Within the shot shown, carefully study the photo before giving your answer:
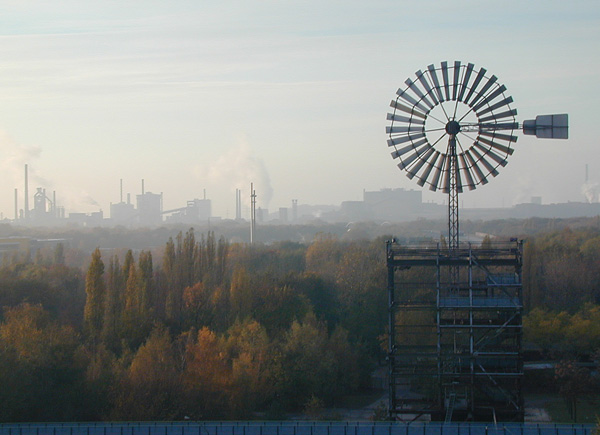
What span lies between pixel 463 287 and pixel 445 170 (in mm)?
3578

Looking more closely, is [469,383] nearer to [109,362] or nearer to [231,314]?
[109,362]

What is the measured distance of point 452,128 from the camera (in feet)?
74.5

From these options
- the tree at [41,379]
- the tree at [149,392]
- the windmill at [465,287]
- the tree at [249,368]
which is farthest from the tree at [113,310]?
the windmill at [465,287]

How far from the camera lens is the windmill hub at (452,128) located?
2270cm

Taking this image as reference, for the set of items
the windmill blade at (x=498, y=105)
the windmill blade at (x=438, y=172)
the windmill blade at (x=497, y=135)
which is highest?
the windmill blade at (x=498, y=105)

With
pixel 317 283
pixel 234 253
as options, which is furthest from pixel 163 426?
pixel 234 253

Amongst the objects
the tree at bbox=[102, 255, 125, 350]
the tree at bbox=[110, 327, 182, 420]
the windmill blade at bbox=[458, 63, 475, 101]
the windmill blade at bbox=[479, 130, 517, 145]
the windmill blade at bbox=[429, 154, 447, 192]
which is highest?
the windmill blade at bbox=[458, 63, 475, 101]

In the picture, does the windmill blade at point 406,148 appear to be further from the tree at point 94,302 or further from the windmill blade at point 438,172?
the tree at point 94,302

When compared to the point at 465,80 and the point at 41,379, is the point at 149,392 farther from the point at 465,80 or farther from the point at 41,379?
the point at 465,80

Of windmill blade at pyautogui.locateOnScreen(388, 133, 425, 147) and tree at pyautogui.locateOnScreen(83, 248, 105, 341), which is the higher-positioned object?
windmill blade at pyautogui.locateOnScreen(388, 133, 425, 147)

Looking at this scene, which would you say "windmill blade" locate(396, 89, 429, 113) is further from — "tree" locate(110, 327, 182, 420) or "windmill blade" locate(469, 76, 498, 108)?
"tree" locate(110, 327, 182, 420)

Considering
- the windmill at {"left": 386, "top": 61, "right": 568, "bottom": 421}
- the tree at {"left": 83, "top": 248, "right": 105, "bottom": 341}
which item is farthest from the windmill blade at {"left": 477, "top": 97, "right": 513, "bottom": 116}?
the tree at {"left": 83, "top": 248, "right": 105, "bottom": 341}

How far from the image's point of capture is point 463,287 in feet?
71.5

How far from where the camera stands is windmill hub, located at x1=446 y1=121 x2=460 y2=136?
22703 millimetres
